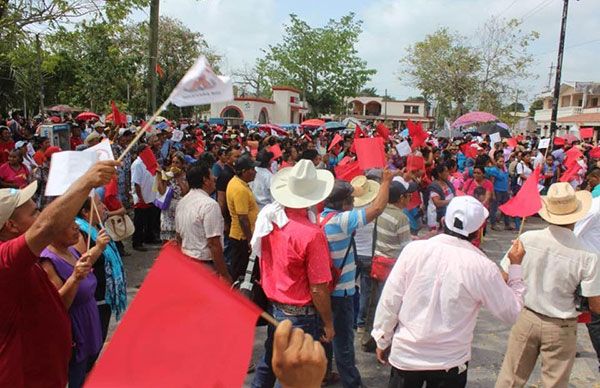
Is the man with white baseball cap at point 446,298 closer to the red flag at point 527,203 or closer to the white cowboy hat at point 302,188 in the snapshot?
the white cowboy hat at point 302,188

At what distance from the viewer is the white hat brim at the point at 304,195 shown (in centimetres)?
316

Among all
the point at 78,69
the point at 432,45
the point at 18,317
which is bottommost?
the point at 18,317

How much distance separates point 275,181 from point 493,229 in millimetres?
8499

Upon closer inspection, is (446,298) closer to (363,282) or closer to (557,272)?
(557,272)

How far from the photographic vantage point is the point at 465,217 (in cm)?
264

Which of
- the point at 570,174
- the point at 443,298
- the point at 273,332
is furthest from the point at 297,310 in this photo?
the point at 570,174

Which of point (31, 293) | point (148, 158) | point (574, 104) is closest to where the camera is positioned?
point (31, 293)

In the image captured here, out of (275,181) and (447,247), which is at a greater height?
(275,181)

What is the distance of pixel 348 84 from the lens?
45375mm

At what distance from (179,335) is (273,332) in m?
1.94

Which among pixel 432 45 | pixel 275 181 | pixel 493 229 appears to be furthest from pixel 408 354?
pixel 432 45

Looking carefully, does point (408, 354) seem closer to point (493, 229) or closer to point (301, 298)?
point (301, 298)

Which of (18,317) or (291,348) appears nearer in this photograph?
(291,348)

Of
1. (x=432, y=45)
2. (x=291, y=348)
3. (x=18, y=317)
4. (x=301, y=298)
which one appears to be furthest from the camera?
(x=432, y=45)
